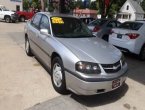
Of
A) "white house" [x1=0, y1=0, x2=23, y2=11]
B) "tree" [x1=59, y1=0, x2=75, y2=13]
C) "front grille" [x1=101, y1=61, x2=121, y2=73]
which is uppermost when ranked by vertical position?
"white house" [x1=0, y1=0, x2=23, y2=11]

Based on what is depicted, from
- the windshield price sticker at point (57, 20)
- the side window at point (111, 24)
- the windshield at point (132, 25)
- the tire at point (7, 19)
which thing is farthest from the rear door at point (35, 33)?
the tire at point (7, 19)

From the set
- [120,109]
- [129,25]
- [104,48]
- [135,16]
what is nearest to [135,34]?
[129,25]

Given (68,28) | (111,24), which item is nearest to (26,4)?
(111,24)

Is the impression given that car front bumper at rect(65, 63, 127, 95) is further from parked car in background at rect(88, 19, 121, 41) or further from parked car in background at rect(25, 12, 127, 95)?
parked car in background at rect(88, 19, 121, 41)

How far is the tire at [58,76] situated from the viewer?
4.82 meters

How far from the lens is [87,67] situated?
14.4 ft

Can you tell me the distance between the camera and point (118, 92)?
5.43 m

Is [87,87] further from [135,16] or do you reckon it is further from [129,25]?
[135,16]

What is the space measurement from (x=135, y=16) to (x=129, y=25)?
6460 centimetres

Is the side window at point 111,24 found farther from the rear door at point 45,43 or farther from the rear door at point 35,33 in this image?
the rear door at point 45,43

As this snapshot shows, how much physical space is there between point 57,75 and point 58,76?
5cm

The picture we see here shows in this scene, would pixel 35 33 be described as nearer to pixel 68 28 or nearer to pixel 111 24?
pixel 68 28

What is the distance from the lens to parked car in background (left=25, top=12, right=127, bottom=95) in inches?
173

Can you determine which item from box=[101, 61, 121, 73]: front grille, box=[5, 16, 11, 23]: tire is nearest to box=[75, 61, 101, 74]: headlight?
box=[101, 61, 121, 73]: front grille
